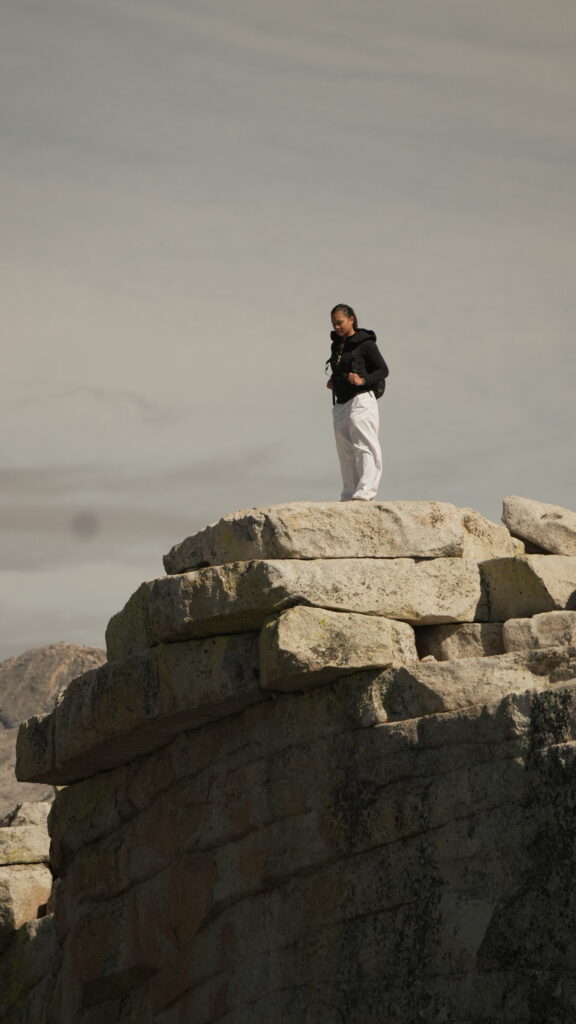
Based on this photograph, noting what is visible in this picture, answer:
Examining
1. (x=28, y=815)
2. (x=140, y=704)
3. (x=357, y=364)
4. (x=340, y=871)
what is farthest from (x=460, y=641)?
(x=28, y=815)

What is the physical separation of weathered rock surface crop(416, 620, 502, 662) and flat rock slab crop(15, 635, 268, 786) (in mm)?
1305

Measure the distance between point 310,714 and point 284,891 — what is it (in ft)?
4.17

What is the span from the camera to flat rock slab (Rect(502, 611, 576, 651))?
973 cm

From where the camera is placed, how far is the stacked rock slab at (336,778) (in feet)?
28.2

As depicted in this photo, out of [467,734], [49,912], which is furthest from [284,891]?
[49,912]

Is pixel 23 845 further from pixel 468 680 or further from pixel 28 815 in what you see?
pixel 468 680

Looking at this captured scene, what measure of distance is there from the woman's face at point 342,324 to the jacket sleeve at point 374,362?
22 cm

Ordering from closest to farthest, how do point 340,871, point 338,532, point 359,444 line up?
point 340,871, point 338,532, point 359,444

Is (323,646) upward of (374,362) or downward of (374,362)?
downward

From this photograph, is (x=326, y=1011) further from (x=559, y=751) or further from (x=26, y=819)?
(x=26, y=819)

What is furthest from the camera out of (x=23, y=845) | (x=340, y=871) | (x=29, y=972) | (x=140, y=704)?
(x=23, y=845)

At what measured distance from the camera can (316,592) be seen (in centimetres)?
990

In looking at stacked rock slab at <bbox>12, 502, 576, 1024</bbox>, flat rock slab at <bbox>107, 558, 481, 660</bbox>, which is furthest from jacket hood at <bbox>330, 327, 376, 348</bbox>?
flat rock slab at <bbox>107, 558, 481, 660</bbox>

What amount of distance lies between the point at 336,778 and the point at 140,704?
194 cm
